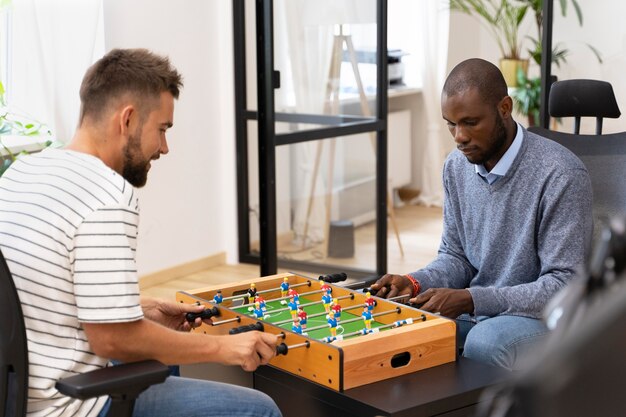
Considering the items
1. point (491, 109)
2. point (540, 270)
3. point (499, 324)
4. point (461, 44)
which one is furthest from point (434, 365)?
point (461, 44)

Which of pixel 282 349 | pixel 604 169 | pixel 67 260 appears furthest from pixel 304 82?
pixel 67 260

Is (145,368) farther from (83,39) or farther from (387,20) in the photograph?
(387,20)

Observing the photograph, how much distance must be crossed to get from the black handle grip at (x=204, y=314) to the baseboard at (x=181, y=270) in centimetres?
227

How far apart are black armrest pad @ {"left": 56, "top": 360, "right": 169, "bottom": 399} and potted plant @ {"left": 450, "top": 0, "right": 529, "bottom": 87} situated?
342cm

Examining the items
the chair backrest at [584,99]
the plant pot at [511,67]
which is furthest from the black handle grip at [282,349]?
the plant pot at [511,67]

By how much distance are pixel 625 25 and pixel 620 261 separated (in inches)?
120

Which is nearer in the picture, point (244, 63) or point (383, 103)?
point (383, 103)

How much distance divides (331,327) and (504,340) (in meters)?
0.42

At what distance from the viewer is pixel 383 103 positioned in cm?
463

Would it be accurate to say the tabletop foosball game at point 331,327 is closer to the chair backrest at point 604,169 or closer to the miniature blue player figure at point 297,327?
the miniature blue player figure at point 297,327

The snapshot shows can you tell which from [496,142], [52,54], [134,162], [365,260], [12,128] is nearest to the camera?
[134,162]

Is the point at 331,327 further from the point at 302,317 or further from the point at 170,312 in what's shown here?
the point at 170,312

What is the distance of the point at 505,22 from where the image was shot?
16.7ft

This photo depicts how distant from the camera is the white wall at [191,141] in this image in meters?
4.64
